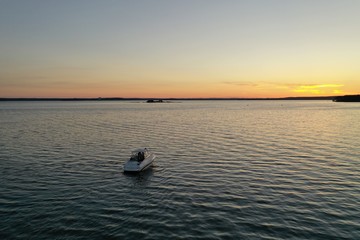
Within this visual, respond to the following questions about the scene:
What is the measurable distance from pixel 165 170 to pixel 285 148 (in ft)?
82.2

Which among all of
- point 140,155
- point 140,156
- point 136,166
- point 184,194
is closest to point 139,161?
point 140,156

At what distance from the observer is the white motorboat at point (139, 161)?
3538cm

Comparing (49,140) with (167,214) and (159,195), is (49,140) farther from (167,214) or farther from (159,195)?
(167,214)

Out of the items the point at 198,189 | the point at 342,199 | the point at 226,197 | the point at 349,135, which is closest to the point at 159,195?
the point at 198,189

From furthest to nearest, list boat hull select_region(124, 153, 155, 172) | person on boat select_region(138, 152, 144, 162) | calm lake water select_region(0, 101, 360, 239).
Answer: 1. person on boat select_region(138, 152, 144, 162)
2. boat hull select_region(124, 153, 155, 172)
3. calm lake water select_region(0, 101, 360, 239)

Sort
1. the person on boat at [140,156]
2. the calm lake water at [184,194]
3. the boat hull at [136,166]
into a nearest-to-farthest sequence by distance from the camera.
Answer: the calm lake water at [184,194]
the boat hull at [136,166]
the person on boat at [140,156]

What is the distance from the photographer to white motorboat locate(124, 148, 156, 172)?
1393 inches

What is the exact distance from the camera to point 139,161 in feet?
122

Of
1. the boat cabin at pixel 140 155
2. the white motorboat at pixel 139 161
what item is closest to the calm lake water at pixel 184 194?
the white motorboat at pixel 139 161

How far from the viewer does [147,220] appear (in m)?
21.8

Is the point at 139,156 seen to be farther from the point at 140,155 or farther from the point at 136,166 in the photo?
the point at 136,166

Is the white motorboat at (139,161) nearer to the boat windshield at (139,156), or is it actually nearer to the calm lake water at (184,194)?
the boat windshield at (139,156)

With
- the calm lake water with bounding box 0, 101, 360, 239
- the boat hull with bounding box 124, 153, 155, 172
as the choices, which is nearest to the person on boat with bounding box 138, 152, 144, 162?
the boat hull with bounding box 124, 153, 155, 172

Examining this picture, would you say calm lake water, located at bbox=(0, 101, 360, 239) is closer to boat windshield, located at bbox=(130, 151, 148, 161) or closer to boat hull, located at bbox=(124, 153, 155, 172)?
boat hull, located at bbox=(124, 153, 155, 172)
